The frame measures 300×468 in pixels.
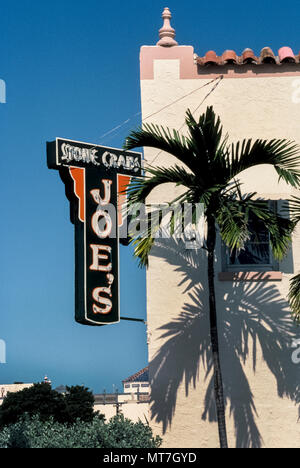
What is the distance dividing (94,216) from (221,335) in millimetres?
3466

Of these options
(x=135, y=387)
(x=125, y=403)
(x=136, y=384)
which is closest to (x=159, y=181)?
(x=125, y=403)

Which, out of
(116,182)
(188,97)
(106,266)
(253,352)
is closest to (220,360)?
(253,352)

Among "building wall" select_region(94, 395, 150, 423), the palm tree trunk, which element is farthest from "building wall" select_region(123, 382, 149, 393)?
the palm tree trunk

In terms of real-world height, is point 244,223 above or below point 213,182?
below

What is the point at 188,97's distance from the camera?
17.8 m

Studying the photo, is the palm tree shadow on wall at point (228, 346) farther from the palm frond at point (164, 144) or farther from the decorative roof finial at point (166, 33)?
the decorative roof finial at point (166, 33)

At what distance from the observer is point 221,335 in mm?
16766

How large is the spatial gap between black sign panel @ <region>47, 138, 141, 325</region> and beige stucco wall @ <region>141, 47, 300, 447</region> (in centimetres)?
95

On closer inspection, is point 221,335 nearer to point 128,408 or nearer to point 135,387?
point 128,408

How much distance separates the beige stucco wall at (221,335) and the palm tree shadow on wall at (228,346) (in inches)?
0.8

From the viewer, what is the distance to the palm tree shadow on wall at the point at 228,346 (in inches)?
647

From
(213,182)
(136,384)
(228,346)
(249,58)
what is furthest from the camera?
(136,384)

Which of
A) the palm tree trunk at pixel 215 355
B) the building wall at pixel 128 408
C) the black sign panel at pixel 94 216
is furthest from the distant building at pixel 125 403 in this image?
the palm tree trunk at pixel 215 355
